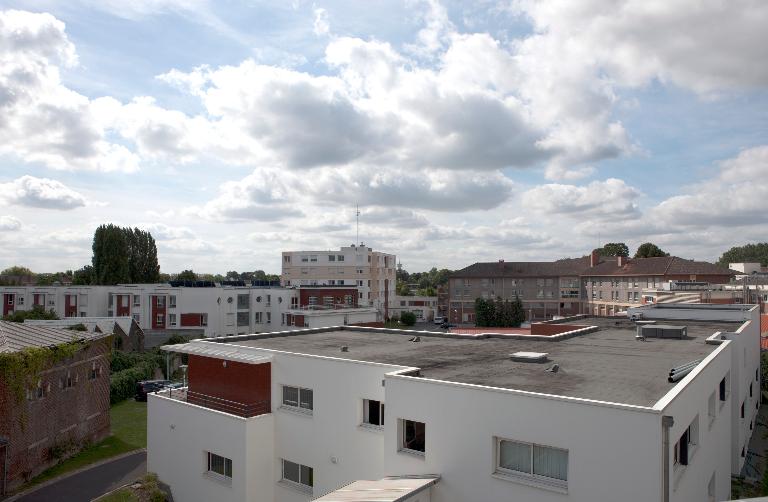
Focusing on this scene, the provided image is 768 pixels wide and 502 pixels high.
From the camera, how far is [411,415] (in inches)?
540

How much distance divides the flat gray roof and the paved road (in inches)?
364

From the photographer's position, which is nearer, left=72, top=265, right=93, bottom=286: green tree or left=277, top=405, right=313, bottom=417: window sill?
left=277, top=405, right=313, bottom=417: window sill

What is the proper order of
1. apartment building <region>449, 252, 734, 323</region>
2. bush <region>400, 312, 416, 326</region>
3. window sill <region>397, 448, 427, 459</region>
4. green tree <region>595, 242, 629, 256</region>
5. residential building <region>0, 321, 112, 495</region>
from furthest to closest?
green tree <region>595, 242, 629, 256</region>, bush <region>400, 312, 416, 326</region>, apartment building <region>449, 252, 734, 323</region>, residential building <region>0, 321, 112, 495</region>, window sill <region>397, 448, 427, 459</region>

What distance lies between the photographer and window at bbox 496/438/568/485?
11.5 m

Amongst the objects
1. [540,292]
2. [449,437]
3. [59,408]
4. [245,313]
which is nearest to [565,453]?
[449,437]

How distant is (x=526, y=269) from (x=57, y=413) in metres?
77.4

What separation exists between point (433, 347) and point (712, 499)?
9.90 meters

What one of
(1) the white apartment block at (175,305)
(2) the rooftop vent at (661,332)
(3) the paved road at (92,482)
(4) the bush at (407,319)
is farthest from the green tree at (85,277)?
(2) the rooftop vent at (661,332)

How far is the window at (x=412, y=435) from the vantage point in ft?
46.3

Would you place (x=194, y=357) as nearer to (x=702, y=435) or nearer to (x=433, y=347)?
(x=433, y=347)

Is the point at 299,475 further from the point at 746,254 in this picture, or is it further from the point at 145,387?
the point at 746,254

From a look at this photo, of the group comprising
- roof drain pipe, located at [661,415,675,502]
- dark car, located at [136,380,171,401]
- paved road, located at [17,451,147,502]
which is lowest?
paved road, located at [17,451,147,502]

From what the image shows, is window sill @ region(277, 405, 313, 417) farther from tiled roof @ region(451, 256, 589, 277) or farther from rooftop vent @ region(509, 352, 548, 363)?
tiled roof @ region(451, 256, 589, 277)

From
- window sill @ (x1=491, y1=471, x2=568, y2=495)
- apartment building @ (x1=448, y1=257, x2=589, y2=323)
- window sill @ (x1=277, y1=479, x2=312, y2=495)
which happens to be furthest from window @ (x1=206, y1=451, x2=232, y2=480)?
apartment building @ (x1=448, y1=257, x2=589, y2=323)
